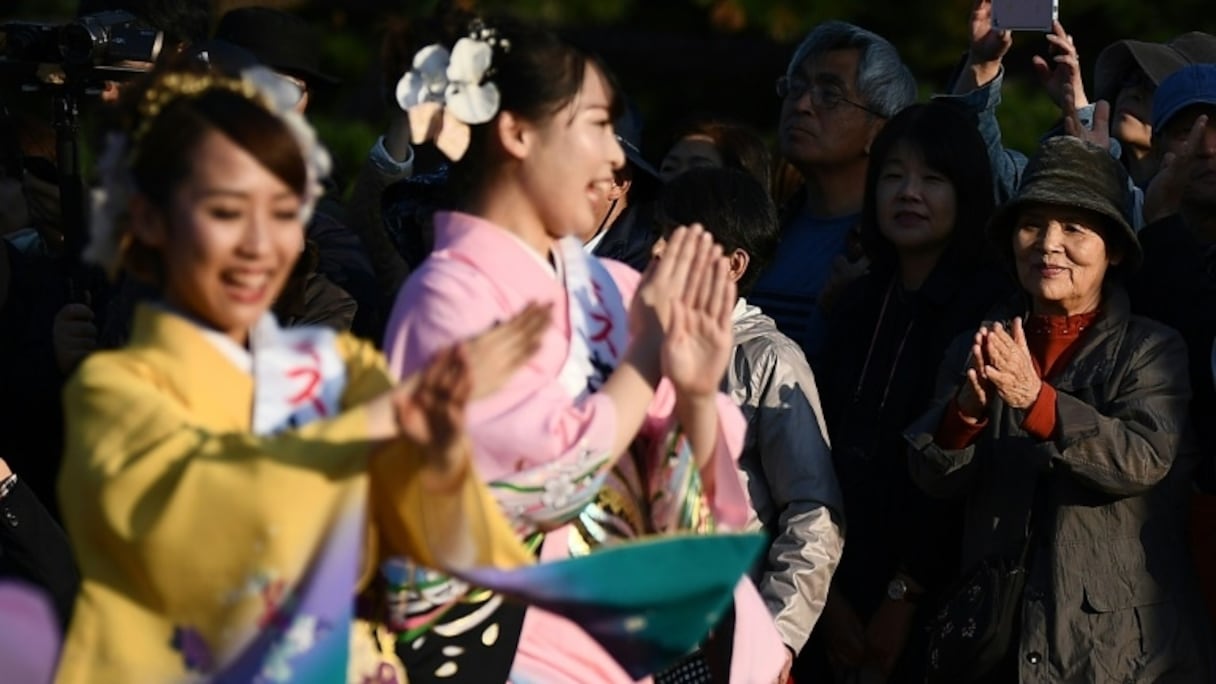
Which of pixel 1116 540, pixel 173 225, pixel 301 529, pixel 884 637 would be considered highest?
pixel 173 225

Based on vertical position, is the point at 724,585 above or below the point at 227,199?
below

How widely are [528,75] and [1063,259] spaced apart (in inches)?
64.5

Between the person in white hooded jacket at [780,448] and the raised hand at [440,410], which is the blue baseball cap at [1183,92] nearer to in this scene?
the person in white hooded jacket at [780,448]

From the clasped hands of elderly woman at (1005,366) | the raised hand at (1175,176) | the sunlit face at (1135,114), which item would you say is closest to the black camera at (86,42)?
the clasped hands of elderly woman at (1005,366)

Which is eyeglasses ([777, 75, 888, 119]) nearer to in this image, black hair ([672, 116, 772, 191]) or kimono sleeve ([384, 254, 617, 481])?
black hair ([672, 116, 772, 191])

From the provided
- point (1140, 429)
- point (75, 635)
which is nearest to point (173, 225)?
point (75, 635)

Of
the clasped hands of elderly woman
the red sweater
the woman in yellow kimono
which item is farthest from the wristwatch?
the woman in yellow kimono

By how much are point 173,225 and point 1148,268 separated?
8.98ft

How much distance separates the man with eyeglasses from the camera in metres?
5.68

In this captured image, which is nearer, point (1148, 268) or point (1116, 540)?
point (1116, 540)

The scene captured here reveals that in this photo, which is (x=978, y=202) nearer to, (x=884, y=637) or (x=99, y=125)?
(x=884, y=637)

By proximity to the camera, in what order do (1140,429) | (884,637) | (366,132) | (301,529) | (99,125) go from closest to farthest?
1. (301,529)
2. (99,125)
3. (1140,429)
4. (884,637)
5. (366,132)

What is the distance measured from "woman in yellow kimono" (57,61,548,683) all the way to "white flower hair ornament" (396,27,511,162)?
40 cm

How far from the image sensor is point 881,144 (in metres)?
5.27
